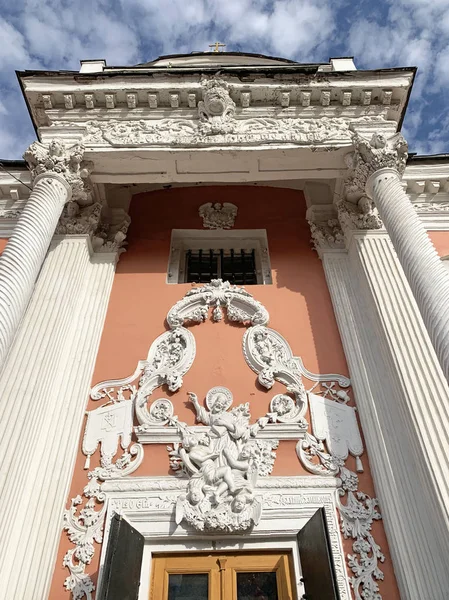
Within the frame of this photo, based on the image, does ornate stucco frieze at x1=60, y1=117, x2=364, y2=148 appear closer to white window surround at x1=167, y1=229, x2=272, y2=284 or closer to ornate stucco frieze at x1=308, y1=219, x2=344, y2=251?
ornate stucco frieze at x1=308, y1=219, x2=344, y2=251

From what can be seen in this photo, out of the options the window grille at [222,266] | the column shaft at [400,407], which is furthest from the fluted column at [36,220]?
the column shaft at [400,407]

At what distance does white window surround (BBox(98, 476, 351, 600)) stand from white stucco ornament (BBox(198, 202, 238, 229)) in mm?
5279

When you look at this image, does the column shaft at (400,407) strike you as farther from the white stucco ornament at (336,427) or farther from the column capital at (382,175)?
the column capital at (382,175)

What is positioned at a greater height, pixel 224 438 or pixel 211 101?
pixel 211 101

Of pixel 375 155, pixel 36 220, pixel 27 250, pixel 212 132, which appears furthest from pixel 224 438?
pixel 212 132

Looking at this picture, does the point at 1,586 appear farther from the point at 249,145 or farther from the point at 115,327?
the point at 249,145

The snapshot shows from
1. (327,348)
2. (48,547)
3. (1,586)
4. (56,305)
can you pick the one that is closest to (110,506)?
(48,547)

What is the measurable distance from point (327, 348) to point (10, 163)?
6752mm

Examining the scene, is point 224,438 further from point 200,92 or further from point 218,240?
point 200,92

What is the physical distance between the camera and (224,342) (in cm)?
718

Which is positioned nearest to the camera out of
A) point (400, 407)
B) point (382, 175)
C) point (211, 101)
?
point (400, 407)

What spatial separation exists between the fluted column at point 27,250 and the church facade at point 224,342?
3 cm

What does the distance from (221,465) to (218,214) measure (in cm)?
545

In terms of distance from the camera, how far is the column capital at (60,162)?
283 inches
